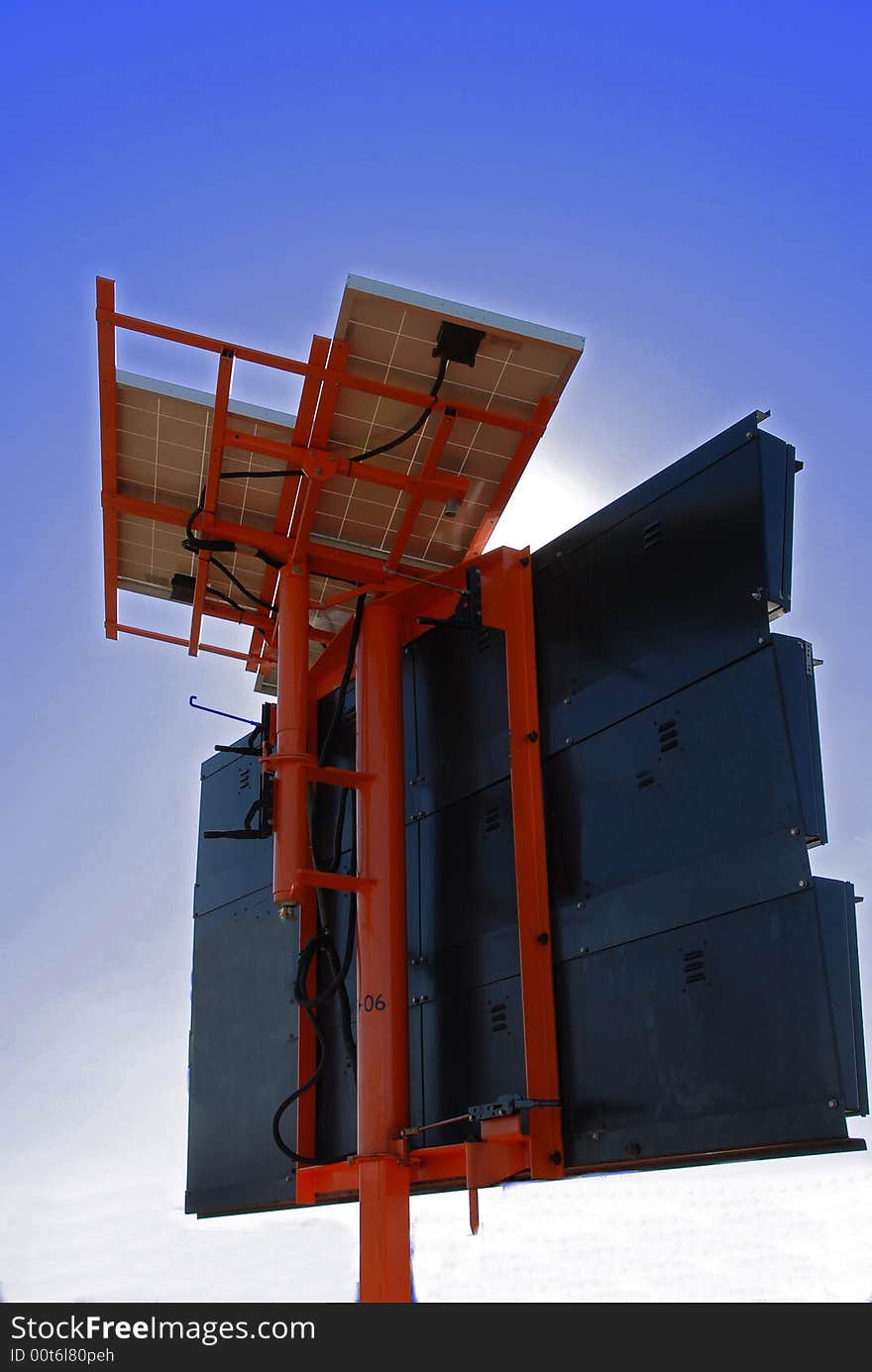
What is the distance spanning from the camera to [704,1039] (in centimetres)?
623

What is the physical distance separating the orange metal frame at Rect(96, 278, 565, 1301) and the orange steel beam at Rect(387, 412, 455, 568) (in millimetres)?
13

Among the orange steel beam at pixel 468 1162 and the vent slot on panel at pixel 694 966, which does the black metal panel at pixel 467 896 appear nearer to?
the orange steel beam at pixel 468 1162

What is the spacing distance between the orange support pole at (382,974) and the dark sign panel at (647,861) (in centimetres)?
40

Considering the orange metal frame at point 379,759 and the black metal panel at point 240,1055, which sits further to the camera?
the black metal panel at point 240,1055

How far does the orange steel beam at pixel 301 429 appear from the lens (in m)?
7.96

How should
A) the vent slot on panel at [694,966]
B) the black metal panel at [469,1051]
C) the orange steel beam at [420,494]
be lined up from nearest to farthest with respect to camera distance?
the vent slot on panel at [694,966], the black metal panel at [469,1051], the orange steel beam at [420,494]

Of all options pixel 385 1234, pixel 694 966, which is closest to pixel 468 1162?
pixel 385 1234

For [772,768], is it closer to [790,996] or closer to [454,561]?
[790,996]

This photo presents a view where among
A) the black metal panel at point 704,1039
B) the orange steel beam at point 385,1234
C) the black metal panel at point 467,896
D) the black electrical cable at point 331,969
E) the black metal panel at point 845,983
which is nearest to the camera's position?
the black metal panel at point 845,983

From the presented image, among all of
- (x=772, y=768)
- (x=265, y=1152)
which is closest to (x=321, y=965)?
(x=265, y=1152)

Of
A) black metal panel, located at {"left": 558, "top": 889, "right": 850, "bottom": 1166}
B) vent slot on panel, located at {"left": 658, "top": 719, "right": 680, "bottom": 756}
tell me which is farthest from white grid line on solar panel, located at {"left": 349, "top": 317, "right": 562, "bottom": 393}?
black metal panel, located at {"left": 558, "top": 889, "right": 850, "bottom": 1166}

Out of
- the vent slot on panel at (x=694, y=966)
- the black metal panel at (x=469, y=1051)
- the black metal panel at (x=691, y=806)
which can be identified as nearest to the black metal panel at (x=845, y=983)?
the black metal panel at (x=691, y=806)

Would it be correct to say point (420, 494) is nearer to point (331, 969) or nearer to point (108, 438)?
point (108, 438)

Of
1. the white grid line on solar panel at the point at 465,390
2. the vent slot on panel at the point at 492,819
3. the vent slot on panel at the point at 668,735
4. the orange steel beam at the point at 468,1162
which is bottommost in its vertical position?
the orange steel beam at the point at 468,1162
